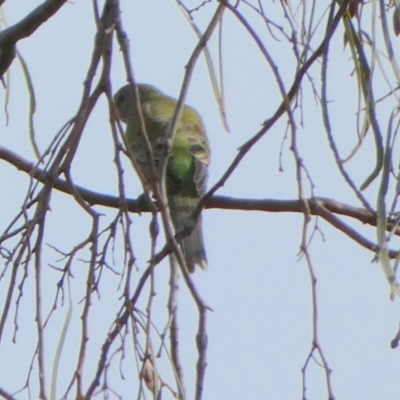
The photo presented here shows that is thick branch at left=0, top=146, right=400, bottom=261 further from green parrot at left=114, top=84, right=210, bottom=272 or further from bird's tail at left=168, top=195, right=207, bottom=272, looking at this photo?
green parrot at left=114, top=84, right=210, bottom=272

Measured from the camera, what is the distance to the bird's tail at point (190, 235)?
16.8 ft

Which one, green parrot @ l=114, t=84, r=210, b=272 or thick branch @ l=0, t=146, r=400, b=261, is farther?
green parrot @ l=114, t=84, r=210, b=272

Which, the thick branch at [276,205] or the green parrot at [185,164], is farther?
the green parrot at [185,164]

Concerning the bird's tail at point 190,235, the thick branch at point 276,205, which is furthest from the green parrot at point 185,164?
the thick branch at point 276,205

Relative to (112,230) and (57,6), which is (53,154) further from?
(57,6)

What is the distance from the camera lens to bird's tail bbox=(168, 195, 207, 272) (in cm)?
513

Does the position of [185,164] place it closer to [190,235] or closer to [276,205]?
[190,235]

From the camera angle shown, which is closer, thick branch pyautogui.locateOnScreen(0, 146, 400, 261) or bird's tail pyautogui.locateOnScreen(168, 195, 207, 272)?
thick branch pyautogui.locateOnScreen(0, 146, 400, 261)

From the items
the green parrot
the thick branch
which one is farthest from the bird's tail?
the thick branch

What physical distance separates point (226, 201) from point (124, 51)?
1686mm

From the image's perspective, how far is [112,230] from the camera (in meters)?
2.48

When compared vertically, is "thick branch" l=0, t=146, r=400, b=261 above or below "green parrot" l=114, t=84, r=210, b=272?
below

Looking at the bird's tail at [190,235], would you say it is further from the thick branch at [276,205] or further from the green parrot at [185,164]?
the thick branch at [276,205]

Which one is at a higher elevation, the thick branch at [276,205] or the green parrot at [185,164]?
the green parrot at [185,164]
